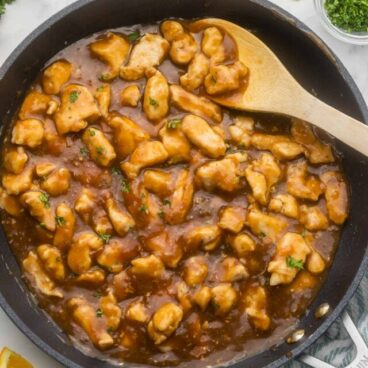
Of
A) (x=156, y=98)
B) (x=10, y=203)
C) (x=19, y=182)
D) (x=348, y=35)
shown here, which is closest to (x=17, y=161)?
(x=19, y=182)

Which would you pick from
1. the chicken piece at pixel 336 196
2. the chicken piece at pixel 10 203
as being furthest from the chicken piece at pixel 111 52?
the chicken piece at pixel 336 196

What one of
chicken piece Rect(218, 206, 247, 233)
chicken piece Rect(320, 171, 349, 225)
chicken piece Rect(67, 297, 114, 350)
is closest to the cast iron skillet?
chicken piece Rect(320, 171, 349, 225)

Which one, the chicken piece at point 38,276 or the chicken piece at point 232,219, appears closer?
the chicken piece at point 232,219

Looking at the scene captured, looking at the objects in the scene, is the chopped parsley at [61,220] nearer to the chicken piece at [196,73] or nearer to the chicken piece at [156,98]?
the chicken piece at [156,98]

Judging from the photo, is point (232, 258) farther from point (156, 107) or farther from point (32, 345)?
point (32, 345)

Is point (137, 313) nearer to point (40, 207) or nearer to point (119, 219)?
point (119, 219)
